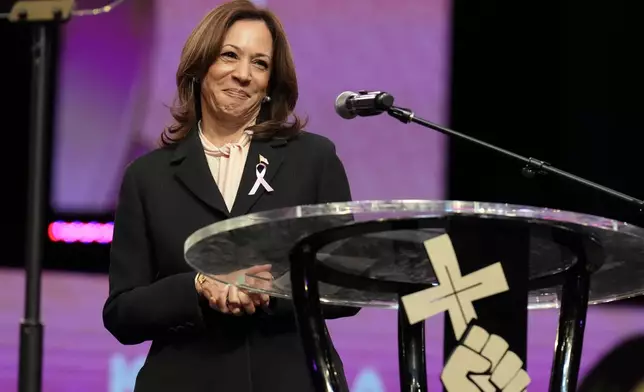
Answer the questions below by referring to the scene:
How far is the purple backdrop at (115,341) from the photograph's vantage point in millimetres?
3191

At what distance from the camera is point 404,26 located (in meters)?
3.40

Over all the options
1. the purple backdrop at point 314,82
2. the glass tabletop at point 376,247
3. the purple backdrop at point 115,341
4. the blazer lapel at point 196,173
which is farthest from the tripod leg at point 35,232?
the purple backdrop at point 314,82

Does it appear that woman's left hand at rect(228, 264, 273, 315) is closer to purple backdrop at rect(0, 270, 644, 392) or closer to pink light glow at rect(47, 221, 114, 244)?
purple backdrop at rect(0, 270, 644, 392)

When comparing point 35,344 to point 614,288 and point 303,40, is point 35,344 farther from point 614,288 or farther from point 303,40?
point 303,40

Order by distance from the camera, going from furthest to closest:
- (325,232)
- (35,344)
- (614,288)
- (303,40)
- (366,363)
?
(303,40) < (366,363) < (614,288) < (35,344) < (325,232)

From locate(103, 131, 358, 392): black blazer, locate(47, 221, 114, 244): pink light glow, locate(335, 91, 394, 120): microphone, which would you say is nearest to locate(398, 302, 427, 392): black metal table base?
locate(103, 131, 358, 392): black blazer

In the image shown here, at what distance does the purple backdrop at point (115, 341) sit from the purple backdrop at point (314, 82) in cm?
36

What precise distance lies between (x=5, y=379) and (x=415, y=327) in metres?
2.53

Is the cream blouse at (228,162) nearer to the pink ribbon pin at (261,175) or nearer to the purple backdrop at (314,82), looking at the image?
the pink ribbon pin at (261,175)

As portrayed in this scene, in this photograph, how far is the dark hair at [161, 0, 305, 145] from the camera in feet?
5.75

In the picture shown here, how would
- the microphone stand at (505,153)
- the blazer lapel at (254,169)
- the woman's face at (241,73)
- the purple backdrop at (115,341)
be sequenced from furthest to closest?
the purple backdrop at (115,341) < the woman's face at (241,73) < the blazer lapel at (254,169) < the microphone stand at (505,153)

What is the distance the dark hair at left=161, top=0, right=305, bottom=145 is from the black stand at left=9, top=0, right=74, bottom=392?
523 millimetres

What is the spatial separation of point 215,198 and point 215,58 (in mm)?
288

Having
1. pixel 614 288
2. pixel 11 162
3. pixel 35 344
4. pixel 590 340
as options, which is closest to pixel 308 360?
pixel 35 344
